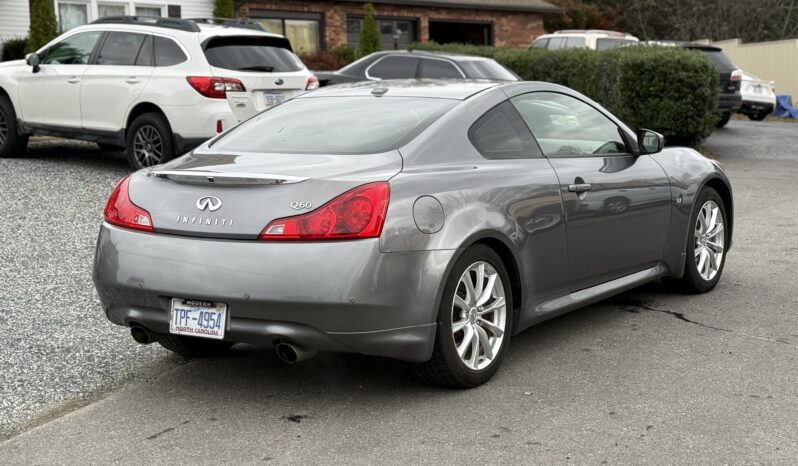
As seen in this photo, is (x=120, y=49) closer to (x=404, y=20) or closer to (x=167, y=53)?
(x=167, y=53)

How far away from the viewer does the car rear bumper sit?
15.7 ft

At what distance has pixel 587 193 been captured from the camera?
6.21 meters

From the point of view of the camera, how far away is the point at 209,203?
5051 millimetres

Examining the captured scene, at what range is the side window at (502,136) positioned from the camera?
228 inches

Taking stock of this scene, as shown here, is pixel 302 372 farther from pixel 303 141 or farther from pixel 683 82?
pixel 683 82

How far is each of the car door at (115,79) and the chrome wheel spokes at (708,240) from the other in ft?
24.6

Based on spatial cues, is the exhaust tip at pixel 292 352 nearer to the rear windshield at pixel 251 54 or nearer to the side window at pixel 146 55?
the rear windshield at pixel 251 54

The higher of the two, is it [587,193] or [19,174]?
[587,193]

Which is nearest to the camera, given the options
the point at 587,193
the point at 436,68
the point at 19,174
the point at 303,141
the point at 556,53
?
the point at 303,141

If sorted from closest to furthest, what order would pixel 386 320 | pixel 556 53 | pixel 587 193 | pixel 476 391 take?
pixel 386 320, pixel 476 391, pixel 587 193, pixel 556 53

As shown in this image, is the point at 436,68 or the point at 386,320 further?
the point at 436,68

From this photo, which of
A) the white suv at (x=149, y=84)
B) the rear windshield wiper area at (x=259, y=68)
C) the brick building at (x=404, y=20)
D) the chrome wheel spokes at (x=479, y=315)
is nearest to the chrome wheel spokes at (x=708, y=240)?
the chrome wheel spokes at (x=479, y=315)

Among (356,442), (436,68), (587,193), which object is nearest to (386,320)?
(356,442)

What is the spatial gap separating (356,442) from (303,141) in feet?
5.75
